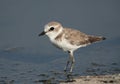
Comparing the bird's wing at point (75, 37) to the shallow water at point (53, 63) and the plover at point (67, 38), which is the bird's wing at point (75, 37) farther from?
the shallow water at point (53, 63)

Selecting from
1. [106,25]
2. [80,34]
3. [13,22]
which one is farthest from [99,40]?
[13,22]

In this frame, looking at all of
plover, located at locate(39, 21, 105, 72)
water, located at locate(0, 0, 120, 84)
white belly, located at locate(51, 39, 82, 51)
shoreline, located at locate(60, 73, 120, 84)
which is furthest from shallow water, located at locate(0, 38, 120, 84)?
shoreline, located at locate(60, 73, 120, 84)

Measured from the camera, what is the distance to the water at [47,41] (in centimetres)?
1095

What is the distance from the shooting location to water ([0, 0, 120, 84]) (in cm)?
1095

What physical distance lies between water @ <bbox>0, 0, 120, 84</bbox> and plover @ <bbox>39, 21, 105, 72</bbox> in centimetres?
34

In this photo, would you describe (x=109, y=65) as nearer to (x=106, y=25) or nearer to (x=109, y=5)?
(x=106, y=25)

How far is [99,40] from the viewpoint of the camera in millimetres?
12180

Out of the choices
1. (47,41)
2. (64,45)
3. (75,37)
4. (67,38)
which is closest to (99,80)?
(64,45)

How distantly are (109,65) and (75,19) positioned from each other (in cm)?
350

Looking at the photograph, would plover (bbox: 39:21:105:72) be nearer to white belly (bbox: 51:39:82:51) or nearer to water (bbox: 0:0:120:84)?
white belly (bbox: 51:39:82:51)

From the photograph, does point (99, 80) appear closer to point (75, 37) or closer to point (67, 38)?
point (67, 38)

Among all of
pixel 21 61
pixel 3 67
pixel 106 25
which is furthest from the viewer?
pixel 106 25

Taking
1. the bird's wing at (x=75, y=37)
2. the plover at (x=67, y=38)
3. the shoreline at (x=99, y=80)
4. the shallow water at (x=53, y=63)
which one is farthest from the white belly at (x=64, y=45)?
the shoreline at (x=99, y=80)

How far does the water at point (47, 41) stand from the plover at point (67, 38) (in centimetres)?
34
